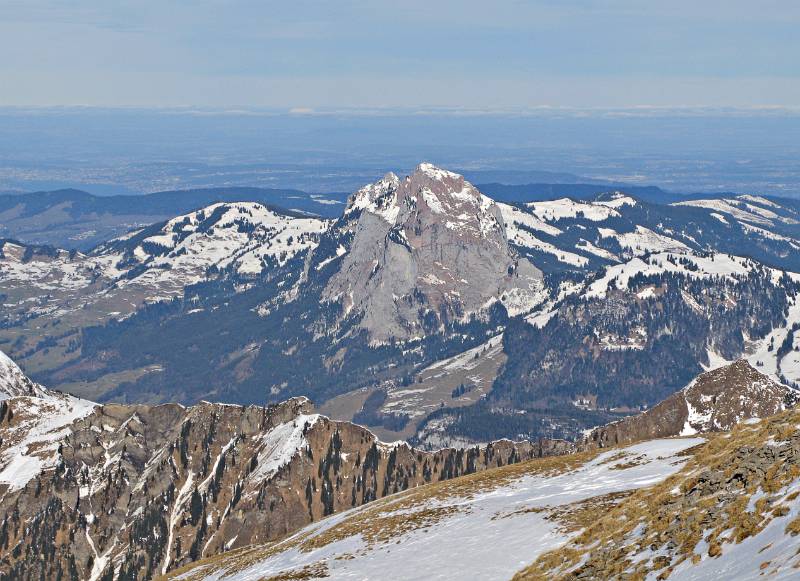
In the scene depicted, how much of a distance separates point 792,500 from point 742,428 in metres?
28.9

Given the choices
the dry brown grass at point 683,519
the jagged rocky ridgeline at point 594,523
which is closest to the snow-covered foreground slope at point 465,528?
the jagged rocky ridgeline at point 594,523

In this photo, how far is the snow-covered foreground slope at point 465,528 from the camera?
258 ft

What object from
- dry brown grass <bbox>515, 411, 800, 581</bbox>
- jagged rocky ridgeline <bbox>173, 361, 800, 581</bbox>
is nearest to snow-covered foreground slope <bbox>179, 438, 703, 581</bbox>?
jagged rocky ridgeline <bbox>173, 361, 800, 581</bbox>

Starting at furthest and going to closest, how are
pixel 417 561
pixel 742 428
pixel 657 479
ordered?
pixel 657 479
pixel 417 561
pixel 742 428

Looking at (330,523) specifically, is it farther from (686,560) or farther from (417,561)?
(686,560)

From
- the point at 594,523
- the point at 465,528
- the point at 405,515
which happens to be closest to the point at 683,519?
the point at 594,523

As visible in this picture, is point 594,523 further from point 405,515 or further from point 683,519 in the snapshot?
point 405,515

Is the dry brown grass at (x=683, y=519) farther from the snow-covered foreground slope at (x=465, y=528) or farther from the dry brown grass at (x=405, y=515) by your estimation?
the dry brown grass at (x=405, y=515)

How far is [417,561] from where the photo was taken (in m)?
83.8

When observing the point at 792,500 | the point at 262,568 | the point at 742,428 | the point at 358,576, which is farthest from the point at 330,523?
the point at 792,500

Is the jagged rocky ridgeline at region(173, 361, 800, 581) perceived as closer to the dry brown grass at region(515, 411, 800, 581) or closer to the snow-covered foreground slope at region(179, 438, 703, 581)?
the dry brown grass at region(515, 411, 800, 581)

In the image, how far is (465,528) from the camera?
90.7 m

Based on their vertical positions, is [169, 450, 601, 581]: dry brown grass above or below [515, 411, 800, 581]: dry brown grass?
below

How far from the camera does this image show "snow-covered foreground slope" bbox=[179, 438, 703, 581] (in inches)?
3093
